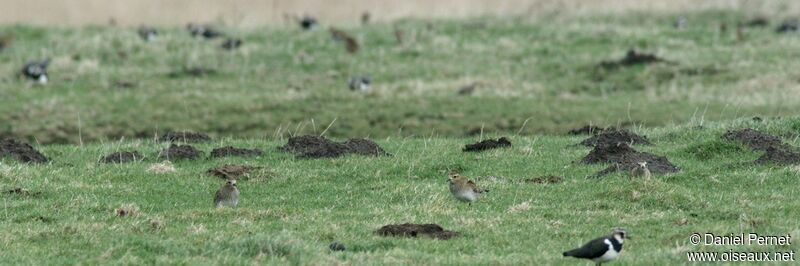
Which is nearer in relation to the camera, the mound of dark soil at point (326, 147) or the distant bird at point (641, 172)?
the distant bird at point (641, 172)

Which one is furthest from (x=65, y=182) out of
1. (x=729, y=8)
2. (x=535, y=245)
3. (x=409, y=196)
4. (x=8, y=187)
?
(x=729, y=8)

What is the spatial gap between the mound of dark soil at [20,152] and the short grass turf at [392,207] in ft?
1.21

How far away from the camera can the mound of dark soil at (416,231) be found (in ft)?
52.4

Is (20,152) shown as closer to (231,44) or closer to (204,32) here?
(231,44)

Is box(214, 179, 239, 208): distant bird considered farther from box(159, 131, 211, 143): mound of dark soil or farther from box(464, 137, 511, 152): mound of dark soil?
box(159, 131, 211, 143): mound of dark soil

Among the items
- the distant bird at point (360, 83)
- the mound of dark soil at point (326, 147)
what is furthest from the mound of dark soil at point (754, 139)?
the distant bird at point (360, 83)

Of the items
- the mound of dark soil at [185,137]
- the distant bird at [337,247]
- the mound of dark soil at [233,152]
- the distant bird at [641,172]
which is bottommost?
the mound of dark soil at [185,137]

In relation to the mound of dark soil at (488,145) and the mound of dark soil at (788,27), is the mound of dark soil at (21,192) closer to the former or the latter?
the mound of dark soil at (488,145)

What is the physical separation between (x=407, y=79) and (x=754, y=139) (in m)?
23.6

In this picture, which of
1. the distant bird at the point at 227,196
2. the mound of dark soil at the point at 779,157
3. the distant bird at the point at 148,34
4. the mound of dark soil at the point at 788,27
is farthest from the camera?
the mound of dark soil at the point at 788,27

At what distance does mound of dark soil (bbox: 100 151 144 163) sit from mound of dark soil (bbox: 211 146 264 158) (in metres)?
1.38

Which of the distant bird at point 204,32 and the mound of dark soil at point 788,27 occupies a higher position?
the mound of dark soil at point 788,27

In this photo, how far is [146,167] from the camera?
21.9 meters

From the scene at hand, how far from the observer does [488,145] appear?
23.6 metres
